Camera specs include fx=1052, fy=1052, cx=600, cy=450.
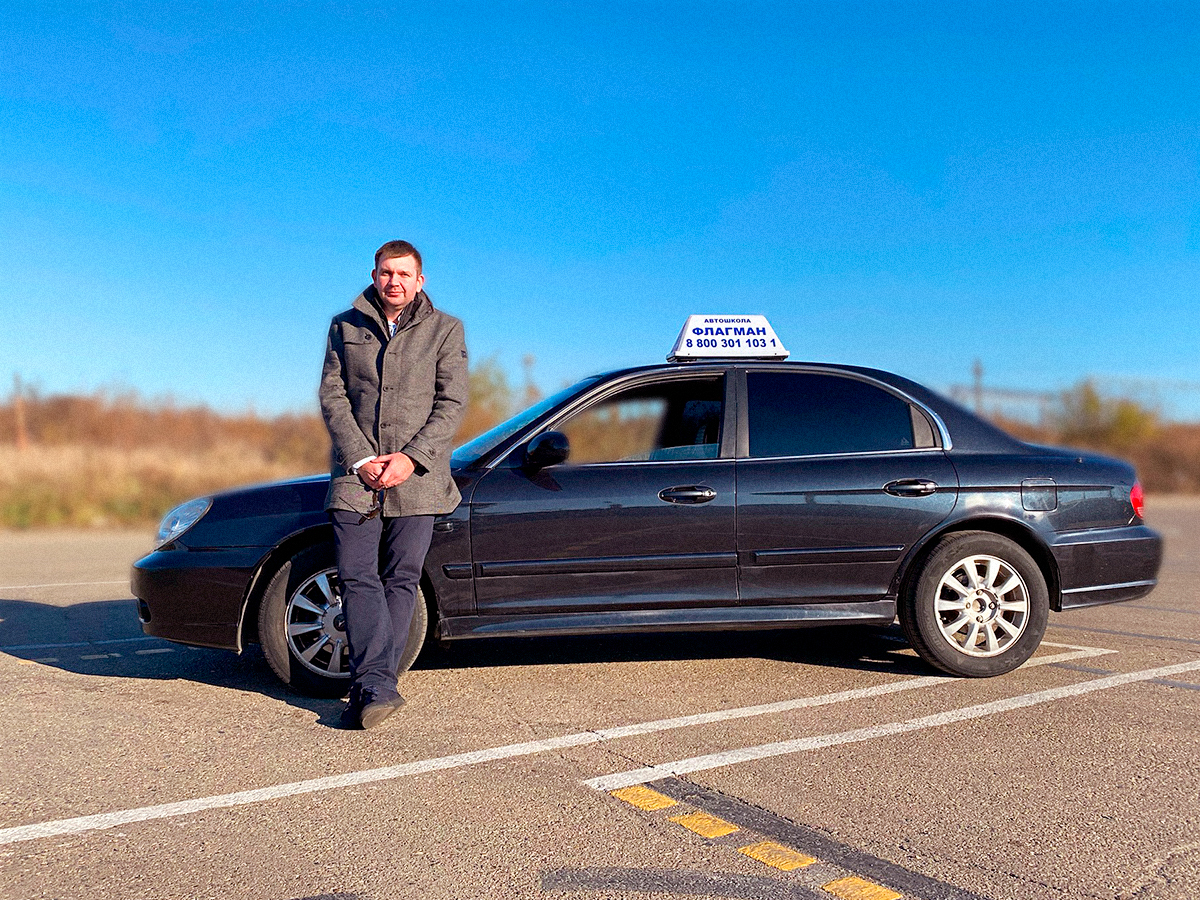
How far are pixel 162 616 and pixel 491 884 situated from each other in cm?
275

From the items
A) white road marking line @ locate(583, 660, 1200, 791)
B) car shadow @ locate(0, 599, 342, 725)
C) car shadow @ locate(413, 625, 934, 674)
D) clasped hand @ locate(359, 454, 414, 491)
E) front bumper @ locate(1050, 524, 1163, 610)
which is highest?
clasped hand @ locate(359, 454, 414, 491)

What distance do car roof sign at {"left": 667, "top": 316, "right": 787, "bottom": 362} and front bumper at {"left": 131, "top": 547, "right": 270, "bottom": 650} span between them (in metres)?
2.33

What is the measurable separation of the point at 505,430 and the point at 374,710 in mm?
1613

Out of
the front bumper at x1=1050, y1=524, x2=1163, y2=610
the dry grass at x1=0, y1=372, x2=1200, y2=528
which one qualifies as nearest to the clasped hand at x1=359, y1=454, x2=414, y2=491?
the front bumper at x1=1050, y1=524, x2=1163, y2=610

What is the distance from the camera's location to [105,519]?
18297mm

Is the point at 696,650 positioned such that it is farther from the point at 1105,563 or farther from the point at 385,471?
the point at 385,471

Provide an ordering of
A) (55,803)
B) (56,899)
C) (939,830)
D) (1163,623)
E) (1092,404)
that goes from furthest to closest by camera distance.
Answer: (1092,404) < (1163,623) < (55,803) < (939,830) < (56,899)

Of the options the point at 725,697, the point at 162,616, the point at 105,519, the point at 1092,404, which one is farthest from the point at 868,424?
the point at 1092,404

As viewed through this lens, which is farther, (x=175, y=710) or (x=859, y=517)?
(x=859, y=517)

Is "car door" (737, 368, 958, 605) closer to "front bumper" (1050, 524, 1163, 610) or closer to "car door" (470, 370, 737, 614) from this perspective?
"car door" (470, 370, 737, 614)

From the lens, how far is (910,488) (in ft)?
17.0

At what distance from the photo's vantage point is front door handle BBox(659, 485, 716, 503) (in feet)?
16.4

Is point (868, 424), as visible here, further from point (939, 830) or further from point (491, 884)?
point (491, 884)

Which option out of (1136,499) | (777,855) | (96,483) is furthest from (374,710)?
(96,483)
